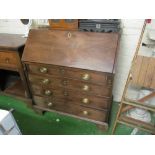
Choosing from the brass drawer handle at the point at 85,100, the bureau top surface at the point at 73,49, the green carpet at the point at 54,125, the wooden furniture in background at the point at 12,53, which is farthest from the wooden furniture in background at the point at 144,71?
the wooden furniture in background at the point at 12,53

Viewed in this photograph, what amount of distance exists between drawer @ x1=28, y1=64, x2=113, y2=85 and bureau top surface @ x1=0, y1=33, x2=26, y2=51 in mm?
283

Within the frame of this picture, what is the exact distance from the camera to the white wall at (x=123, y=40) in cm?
163

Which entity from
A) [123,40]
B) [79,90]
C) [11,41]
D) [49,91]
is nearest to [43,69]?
[49,91]

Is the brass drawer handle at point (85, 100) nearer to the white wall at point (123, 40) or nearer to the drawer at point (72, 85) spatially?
the drawer at point (72, 85)

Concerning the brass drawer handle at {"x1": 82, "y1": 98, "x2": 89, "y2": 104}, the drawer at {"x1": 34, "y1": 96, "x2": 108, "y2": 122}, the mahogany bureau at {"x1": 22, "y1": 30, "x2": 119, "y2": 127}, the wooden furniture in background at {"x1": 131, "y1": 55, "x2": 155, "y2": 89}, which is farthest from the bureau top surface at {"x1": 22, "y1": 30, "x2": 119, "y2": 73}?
the drawer at {"x1": 34, "y1": 96, "x2": 108, "y2": 122}

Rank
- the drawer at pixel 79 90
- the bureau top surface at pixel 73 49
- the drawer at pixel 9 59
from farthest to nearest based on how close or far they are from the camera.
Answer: the drawer at pixel 9 59, the drawer at pixel 79 90, the bureau top surface at pixel 73 49

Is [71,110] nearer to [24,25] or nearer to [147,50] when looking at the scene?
[147,50]

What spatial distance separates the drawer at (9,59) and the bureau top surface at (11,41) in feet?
0.21

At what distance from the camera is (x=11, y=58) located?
1.77 m

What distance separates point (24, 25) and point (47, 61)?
0.83 metres

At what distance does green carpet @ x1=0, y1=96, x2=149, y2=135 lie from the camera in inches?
70.4

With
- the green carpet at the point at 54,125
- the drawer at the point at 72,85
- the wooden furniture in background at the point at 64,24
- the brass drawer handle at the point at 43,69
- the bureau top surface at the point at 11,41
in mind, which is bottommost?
the green carpet at the point at 54,125

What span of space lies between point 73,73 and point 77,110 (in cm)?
49
